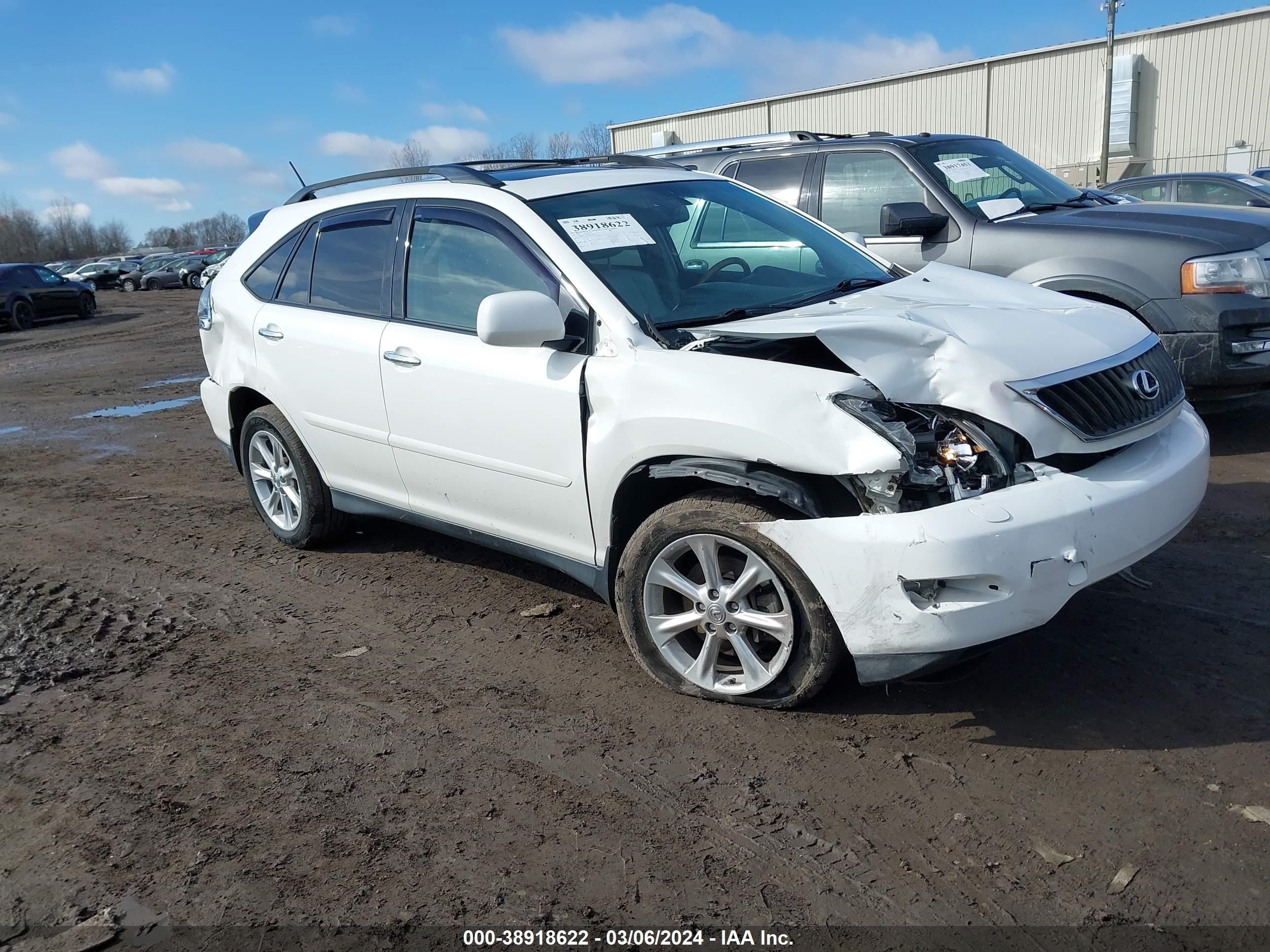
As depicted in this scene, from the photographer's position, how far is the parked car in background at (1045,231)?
5.86 meters

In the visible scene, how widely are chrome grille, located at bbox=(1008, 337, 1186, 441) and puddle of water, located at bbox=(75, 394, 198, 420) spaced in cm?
969

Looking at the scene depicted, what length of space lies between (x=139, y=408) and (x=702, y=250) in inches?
345

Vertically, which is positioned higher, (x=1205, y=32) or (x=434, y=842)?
(x=1205, y=32)

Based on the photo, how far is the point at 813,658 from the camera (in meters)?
3.26

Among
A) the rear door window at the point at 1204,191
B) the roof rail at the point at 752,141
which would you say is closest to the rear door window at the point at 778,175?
the roof rail at the point at 752,141

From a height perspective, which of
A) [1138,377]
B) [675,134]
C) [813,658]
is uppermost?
[675,134]

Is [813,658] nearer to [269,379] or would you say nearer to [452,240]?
[452,240]

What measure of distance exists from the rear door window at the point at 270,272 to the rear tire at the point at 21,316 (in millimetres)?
21807

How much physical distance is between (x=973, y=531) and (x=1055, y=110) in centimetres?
4164

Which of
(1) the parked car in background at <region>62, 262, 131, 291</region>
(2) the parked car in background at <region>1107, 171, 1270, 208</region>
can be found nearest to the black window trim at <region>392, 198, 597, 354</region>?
(2) the parked car in background at <region>1107, 171, 1270, 208</region>

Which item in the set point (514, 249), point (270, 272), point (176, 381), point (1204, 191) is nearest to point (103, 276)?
point (176, 381)

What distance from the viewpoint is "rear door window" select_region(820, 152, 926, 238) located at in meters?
6.86

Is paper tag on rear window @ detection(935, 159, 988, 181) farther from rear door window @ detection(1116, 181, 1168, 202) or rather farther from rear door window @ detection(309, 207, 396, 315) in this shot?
rear door window @ detection(1116, 181, 1168, 202)

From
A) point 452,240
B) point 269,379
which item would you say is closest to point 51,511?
point 269,379
